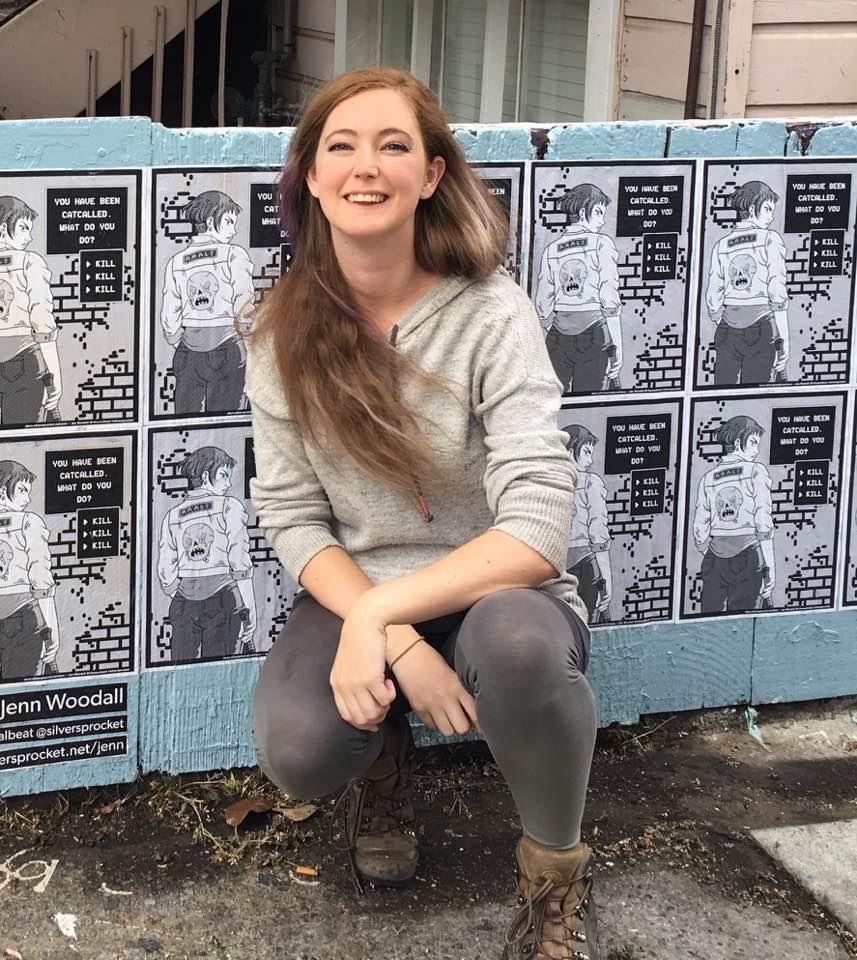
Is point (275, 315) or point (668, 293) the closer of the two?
point (275, 315)

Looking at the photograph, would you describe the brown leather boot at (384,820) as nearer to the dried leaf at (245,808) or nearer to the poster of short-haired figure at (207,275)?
the dried leaf at (245,808)

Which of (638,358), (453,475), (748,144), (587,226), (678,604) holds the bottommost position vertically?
(678,604)

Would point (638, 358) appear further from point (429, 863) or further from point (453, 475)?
point (429, 863)

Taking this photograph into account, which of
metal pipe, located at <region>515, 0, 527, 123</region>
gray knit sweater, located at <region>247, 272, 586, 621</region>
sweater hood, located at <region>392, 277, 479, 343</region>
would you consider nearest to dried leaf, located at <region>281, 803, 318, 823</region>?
gray knit sweater, located at <region>247, 272, 586, 621</region>

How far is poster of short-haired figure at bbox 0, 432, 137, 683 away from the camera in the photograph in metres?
2.95

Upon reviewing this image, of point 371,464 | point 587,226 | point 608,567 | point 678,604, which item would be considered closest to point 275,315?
point 371,464

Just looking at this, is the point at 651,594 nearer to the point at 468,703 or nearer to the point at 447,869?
the point at 447,869

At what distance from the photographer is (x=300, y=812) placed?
3.15 m

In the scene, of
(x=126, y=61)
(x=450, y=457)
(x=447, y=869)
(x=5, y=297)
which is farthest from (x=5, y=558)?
(x=126, y=61)

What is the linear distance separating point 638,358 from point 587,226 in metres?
0.33

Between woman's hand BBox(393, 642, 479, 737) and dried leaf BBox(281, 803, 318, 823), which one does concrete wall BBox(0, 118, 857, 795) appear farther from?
woman's hand BBox(393, 642, 479, 737)

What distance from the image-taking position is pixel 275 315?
274 cm

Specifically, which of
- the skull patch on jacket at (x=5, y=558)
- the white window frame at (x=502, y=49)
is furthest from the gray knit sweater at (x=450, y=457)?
the white window frame at (x=502, y=49)

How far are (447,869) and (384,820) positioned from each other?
19 centimetres
